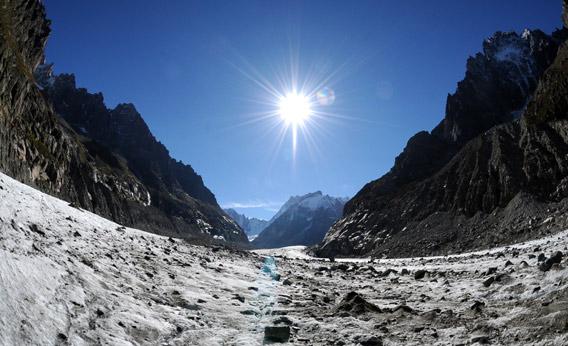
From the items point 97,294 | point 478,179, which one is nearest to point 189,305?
point 97,294

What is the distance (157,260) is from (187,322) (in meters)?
7.91

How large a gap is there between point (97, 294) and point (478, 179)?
93.1 m

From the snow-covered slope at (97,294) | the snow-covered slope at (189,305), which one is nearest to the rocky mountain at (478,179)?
the snow-covered slope at (189,305)

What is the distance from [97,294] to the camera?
10.1 meters

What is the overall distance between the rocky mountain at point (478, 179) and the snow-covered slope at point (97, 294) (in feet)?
132

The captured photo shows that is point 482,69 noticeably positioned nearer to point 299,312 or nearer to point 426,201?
point 426,201

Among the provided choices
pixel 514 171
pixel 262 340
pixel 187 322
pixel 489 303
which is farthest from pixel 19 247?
pixel 514 171

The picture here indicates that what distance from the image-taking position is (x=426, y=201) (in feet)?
346

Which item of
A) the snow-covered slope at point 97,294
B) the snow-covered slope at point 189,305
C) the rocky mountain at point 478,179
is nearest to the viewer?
the snow-covered slope at point 97,294

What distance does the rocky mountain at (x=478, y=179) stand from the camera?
2564 inches

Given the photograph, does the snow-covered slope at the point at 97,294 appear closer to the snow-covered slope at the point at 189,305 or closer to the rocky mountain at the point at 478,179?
the snow-covered slope at the point at 189,305

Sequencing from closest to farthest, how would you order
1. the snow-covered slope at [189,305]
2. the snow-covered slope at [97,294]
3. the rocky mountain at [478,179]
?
1. the snow-covered slope at [97,294]
2. the snow-covered slope at [189,305]
3. the rocky mountain at [478,179]

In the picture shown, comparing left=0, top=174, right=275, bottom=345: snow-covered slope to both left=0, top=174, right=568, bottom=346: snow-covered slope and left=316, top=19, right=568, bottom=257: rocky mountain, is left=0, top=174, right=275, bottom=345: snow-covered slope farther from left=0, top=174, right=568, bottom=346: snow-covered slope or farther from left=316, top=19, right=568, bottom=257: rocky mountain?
left=316, top=19, right=568, bottom=257: rocky mountain

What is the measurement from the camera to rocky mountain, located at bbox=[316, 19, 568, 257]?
65.1 meters
